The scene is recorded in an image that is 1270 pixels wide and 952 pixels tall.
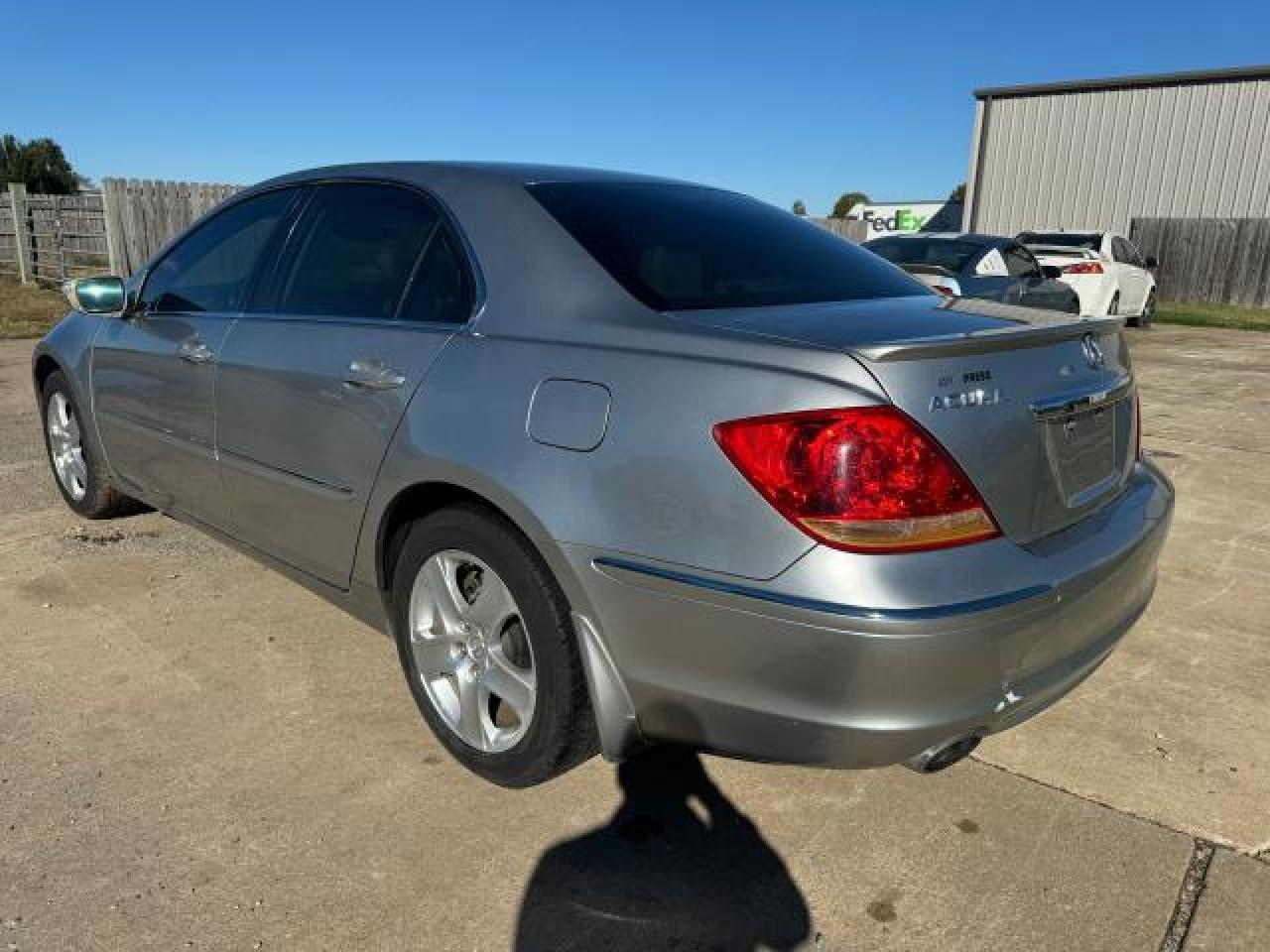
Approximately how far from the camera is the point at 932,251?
30.5 ft

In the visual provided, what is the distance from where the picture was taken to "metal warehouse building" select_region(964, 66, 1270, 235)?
2128 cm

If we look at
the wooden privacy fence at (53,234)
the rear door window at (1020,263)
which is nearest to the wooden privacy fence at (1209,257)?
the rear door window at (1020,263)

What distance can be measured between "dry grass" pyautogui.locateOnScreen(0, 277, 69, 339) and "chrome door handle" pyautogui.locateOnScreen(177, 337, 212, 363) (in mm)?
10028

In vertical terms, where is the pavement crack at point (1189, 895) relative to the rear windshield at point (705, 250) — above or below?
below

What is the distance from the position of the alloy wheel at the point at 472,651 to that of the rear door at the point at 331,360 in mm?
329

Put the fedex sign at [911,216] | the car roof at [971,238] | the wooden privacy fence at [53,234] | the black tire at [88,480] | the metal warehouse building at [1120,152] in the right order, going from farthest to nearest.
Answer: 1. the fedex sign at [911,216]
2. the metal warehouse building at [1120,152]
3. the wooden privacy fence at [53,234]
4. the car roof at [971,238]
5. the black tire at [88,480]

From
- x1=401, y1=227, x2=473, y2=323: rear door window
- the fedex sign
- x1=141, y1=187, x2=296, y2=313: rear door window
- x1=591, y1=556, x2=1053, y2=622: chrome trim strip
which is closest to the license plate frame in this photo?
x1=591, y1=556, x2=1053, y2=622: chrome trim strip

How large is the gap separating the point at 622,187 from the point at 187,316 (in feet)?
5.53

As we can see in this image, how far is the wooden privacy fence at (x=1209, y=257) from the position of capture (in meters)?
20.2

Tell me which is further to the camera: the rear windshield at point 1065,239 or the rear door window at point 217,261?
the rear windshield at point 1065,239

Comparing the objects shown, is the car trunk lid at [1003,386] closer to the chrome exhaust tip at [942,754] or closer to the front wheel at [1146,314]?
the chrome exhaust tip at [942,754]

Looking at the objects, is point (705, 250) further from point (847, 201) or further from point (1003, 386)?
point (847, 201)

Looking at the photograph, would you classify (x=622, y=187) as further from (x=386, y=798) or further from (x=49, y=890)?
(x=49, y=890)

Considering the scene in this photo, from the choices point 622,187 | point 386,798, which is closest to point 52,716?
point 386,798
